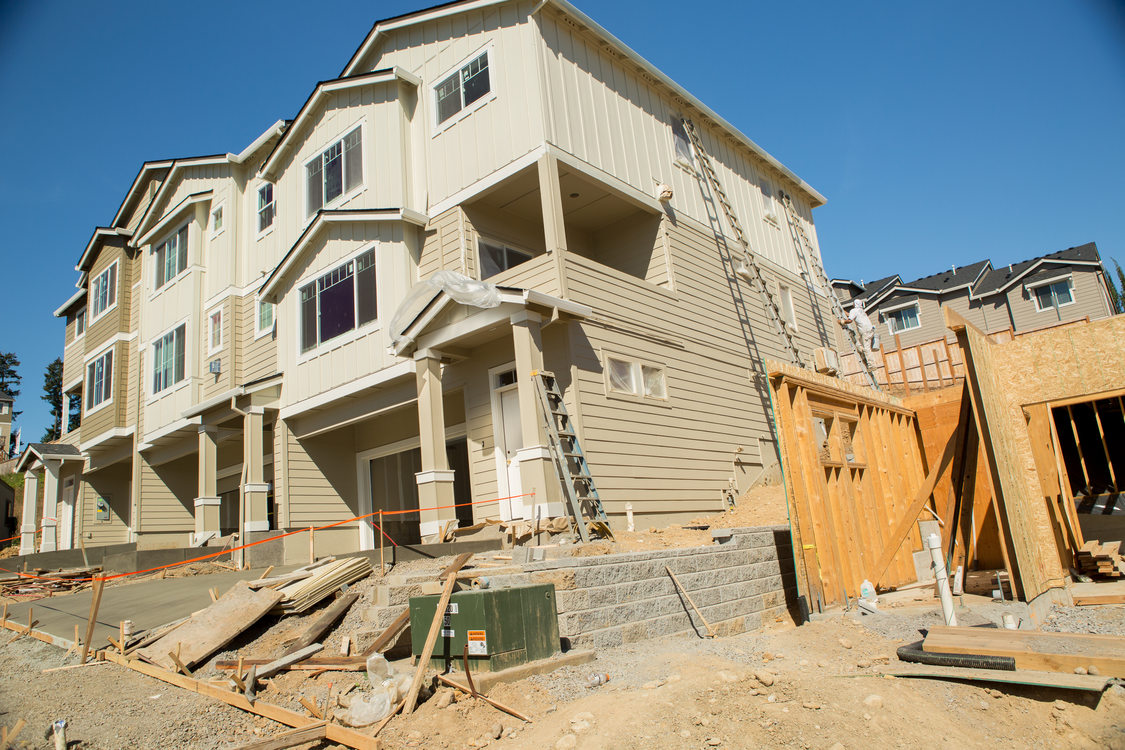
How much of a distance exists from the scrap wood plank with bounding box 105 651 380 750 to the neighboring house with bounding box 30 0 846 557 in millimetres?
4521

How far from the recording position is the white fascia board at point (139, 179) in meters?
22.4

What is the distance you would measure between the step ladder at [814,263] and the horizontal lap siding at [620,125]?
276 centimetres

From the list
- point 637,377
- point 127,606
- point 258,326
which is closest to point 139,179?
point 258,326

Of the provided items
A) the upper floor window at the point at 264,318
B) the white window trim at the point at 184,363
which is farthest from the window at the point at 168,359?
the upper floor window at the point at 264,318

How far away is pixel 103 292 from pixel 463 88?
17152 millimetres

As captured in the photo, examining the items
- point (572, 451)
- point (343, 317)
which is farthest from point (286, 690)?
point (343, 317)

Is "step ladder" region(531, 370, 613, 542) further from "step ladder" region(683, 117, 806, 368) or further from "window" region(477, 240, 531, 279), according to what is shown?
"step ladder" region(683, 117, 806, 368)

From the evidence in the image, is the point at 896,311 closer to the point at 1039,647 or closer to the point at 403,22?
the point at 403,22

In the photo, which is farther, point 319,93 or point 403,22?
point 319,93

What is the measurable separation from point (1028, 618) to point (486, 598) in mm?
5378

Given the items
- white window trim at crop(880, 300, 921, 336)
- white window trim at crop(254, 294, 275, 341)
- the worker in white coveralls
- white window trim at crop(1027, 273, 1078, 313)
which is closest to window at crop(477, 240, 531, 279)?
white window trim at crop(254, 294, 275, 341)

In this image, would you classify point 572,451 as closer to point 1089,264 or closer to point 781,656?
point 781,656

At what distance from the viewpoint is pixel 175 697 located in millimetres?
6934

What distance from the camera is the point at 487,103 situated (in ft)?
43.8
